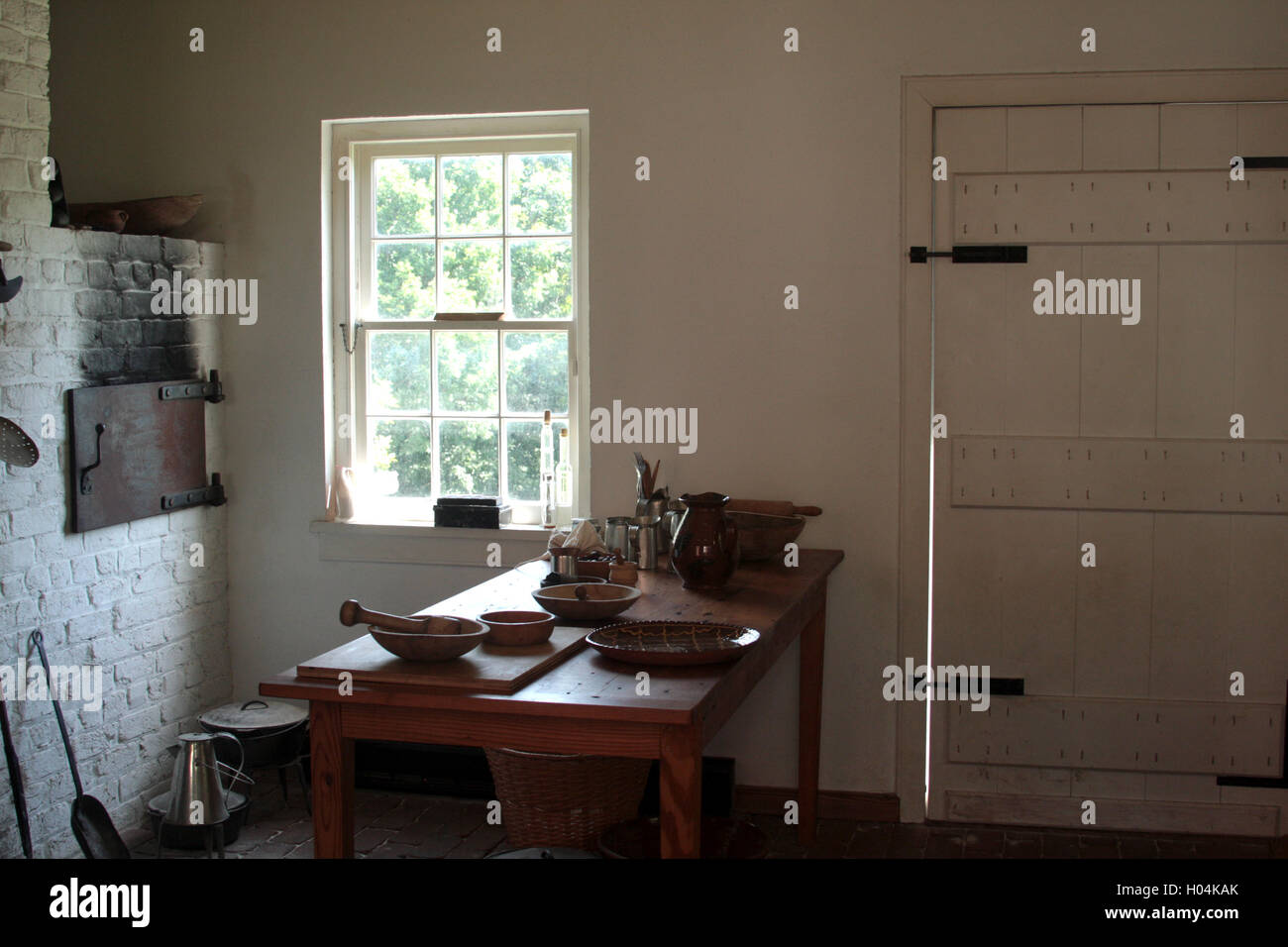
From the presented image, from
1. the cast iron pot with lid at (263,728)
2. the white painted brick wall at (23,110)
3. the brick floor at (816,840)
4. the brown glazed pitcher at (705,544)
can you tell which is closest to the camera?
the brown glazed pitcher at (705,544)

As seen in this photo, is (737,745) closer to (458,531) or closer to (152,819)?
(458,531)

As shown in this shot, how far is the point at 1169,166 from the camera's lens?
167 inches

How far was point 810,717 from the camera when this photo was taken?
434 centimetres

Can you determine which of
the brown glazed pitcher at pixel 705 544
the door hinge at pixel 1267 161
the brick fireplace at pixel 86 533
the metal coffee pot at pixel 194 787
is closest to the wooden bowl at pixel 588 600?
the brown glazed pitcher at pixel 705 544

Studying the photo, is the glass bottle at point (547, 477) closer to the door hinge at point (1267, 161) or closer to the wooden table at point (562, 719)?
the wooden table at point (562, 719)

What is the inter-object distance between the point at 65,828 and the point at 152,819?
1.06 ft

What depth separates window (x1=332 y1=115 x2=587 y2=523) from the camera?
4.75 metres

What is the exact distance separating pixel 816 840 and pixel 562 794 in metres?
1.04

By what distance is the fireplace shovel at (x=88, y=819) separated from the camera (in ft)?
12.6

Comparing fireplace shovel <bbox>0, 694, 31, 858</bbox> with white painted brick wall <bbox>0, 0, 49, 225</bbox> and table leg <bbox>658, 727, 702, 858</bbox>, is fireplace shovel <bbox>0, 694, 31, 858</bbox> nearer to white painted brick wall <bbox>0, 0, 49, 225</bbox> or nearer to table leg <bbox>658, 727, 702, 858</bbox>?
white painted brick wall <bbox>0, 0, 49, 225</bbox>

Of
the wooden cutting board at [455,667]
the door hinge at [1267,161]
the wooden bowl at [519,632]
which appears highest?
the door hinge at [1267,161]

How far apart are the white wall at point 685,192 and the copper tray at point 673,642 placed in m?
1.50

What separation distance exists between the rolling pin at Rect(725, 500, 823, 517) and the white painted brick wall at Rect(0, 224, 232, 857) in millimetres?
2081
